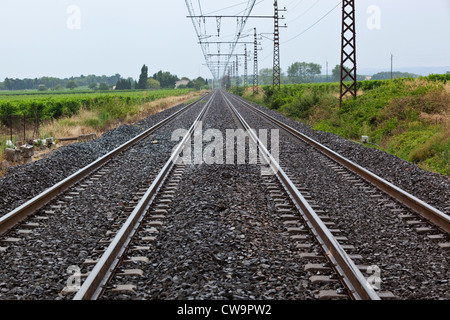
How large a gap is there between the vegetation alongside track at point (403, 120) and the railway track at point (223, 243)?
11.9 feet

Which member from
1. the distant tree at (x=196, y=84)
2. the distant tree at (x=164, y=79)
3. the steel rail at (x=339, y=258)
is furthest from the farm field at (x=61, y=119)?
the distant tree at (x=164, y=79)

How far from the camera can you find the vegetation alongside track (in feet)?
37.5

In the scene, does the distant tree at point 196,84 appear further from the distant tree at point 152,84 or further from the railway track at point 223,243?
the railway track at point 223,243

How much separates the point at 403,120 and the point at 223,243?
40.1 feet

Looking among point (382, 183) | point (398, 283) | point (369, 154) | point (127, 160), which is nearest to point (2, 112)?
point (127, 160)

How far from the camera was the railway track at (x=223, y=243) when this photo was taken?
13.6 feet

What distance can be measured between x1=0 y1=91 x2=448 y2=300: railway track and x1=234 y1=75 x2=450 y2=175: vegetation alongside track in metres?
3.63

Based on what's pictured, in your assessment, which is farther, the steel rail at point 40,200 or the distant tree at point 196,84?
the distant tree at point 196,84

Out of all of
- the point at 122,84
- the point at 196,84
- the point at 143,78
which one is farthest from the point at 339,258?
the point at 143,78

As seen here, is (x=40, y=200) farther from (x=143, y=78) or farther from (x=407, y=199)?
(x=143, y=78)

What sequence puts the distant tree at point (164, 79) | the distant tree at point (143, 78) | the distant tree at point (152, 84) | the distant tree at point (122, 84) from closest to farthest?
the distant tree at point (122, 84) → the distant tree at point (143, 78) → the distant tree at point (152, 84) → the distant tree at point (164, 79)

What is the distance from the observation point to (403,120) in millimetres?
15328

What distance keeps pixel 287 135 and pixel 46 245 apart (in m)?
11.7
